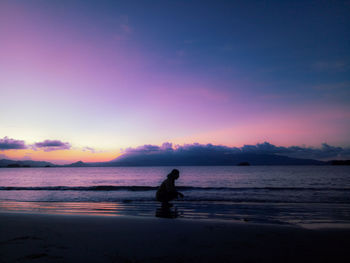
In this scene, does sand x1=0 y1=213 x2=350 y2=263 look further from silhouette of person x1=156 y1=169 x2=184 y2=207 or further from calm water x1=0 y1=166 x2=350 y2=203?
calm water x1=0 y1=166 x2=350 y2=203

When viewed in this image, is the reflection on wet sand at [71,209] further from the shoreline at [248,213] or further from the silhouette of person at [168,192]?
the silhouette of person at [168,192]

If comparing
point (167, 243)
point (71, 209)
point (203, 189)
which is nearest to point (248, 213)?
point (167, 243)

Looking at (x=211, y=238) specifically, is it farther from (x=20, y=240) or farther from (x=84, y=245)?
(x=20, y=240)

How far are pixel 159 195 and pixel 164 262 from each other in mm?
10097

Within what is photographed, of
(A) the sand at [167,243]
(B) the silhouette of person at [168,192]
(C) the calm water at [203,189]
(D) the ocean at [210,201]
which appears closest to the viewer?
(A) the sand at [167,243]

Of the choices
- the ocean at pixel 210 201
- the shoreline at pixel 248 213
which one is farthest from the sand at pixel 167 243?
the ocean at pixel 210 201

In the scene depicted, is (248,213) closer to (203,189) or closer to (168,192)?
(168,192)

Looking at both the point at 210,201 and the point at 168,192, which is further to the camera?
the point at 210,201

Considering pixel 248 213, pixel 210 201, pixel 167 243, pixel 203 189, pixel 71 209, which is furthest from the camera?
pixel 203 189

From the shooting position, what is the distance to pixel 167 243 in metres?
5.07

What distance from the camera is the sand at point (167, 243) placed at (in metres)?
4.14

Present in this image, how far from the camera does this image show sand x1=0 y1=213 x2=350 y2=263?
4137 mm

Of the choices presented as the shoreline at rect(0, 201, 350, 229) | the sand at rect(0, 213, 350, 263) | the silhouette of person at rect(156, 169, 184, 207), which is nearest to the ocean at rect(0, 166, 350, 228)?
the shoreline at rect(0, 201, 350, 229)

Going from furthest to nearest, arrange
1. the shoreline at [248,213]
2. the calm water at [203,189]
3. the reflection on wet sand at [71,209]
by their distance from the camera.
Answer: the calm water at [203,189] → the reflection on wet sand at [71,209] → the shoreline at [248,213]
